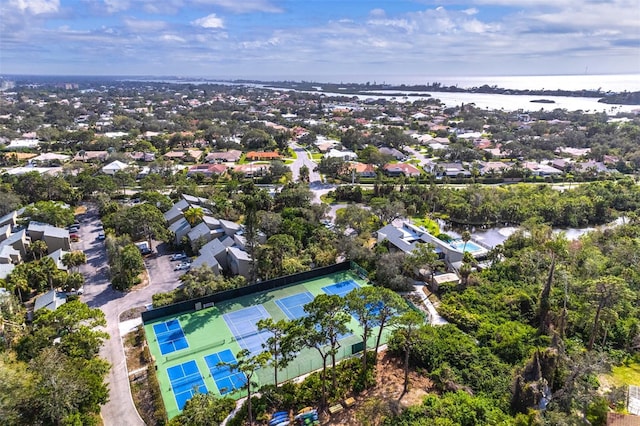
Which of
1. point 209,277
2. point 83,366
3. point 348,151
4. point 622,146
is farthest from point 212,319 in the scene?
point 622,146

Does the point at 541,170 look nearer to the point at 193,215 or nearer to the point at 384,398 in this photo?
the point at 193,215

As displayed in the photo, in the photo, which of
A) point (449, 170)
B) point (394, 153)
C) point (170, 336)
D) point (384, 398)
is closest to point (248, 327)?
point (170, 336)

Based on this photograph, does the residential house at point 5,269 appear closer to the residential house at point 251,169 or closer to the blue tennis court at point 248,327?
the blue tennis court at point 248,327

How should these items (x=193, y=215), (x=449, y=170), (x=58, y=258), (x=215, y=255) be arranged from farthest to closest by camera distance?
1. (x=449, y=170)
2. (x=193, y=215)
3. (x=215, y=255)
4. (x=58, y=258)

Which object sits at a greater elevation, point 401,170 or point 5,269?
point 401,170

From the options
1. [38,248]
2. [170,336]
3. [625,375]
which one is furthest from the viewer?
[38,248]

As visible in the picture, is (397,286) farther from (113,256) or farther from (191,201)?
(191,201)
